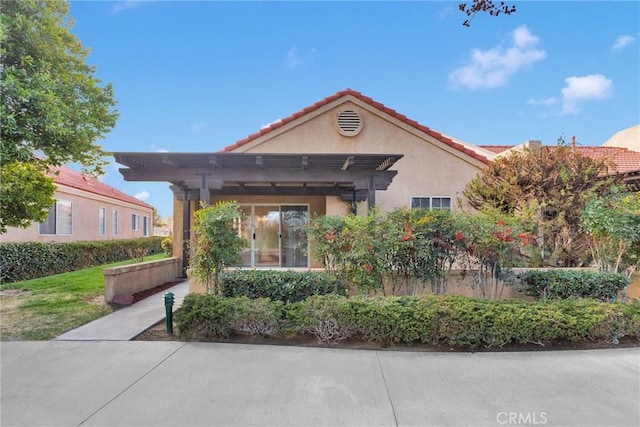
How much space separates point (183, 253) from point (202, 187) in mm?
4292

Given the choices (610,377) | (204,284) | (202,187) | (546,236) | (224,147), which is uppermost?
(224,147)

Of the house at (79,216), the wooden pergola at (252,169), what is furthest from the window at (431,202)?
the house at (79,216)

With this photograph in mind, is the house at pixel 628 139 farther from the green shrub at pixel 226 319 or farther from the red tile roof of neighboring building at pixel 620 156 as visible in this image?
the green shrub at pixel 226 319

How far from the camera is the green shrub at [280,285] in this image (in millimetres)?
6723

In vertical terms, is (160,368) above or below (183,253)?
below

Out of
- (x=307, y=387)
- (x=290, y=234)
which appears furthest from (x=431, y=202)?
(x=307, y=387)

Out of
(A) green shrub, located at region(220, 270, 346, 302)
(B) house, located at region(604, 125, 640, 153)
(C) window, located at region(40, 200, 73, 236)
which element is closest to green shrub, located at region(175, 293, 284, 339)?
(A) green shrub, located at region(220, 270, 346, 302)

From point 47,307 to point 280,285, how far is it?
5.69 metres

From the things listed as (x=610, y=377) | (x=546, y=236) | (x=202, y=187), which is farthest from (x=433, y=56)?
(x=610, y=377)

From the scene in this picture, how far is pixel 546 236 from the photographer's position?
937 cm

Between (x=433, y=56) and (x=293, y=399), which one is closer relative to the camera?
(x=293, y=399)

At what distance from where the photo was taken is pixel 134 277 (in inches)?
364

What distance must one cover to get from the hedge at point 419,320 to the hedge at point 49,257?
10.2 metres

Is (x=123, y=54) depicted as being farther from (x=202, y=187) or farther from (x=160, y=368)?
(x=160, y=368)
